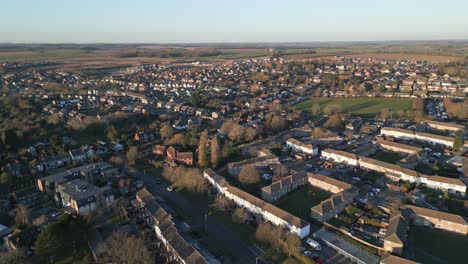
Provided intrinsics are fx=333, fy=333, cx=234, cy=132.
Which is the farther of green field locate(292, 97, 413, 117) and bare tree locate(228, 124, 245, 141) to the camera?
green field locate(292, 97, 413, 117)

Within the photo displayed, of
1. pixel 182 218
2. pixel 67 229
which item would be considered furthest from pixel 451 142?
pixel 67 229

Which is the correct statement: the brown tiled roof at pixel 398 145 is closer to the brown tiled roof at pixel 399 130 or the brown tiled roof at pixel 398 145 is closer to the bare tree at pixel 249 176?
the brown tiled roof at pixel 399 130

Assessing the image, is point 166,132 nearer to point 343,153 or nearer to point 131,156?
point 131,156

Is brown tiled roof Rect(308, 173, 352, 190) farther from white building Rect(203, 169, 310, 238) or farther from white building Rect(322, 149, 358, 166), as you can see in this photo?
white building Rect(203, 169, 310, 238)

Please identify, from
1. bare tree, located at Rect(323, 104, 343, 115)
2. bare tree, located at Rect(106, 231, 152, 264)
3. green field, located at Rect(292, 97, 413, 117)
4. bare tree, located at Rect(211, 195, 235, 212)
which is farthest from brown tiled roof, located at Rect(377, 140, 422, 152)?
bare tree, located at Rect(106, 231, 152, 264)

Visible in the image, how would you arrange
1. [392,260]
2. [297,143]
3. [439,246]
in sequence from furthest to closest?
[297,143] → [439,246] → [392,260]

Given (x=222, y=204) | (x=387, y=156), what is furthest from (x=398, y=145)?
(x=222, y=204)

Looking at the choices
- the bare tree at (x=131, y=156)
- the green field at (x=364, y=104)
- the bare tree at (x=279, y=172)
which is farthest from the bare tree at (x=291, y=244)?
the green field at (x=364, y=104)
